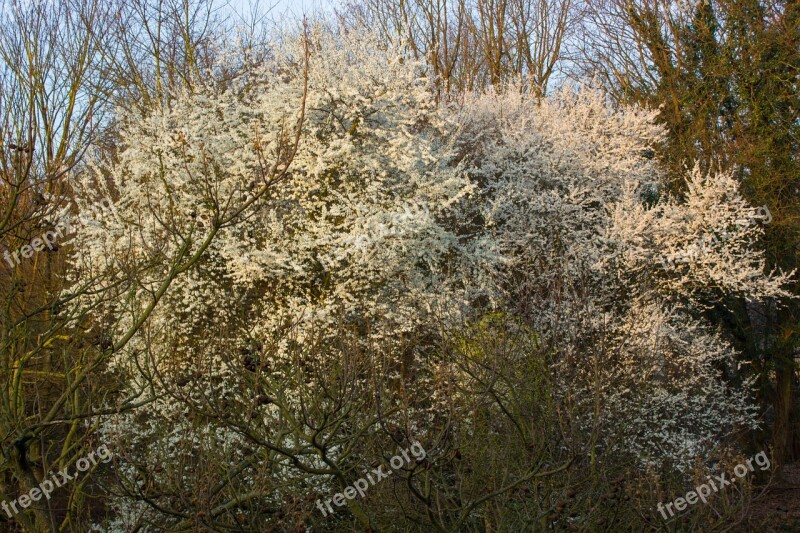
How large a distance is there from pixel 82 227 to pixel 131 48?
274 inches

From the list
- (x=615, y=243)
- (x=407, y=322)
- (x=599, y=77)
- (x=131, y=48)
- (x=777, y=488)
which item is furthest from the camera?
(x=599, y=77)

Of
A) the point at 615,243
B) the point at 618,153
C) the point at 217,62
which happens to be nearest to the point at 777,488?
the point at 615,243

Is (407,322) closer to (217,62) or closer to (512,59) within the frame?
(217,62)

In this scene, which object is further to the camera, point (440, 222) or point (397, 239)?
point (440, 222)

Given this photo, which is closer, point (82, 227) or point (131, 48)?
point (82, 227)

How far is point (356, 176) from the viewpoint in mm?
12102

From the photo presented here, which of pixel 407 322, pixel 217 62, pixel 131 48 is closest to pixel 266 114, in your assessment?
pixel 217 62

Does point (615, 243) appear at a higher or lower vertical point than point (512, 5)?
lower

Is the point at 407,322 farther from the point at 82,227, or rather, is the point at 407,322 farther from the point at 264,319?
the point at 82,227

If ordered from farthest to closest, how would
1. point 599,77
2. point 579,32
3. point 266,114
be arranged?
point 579,32
point 599,77
point 266,114

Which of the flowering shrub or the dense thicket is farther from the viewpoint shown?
the flowering shrub

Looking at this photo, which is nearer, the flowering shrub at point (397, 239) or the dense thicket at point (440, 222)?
the dense thicket at point (440, 222)

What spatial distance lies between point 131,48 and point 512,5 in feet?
32.5

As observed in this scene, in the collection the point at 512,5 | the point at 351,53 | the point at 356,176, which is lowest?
the point at 356,176
